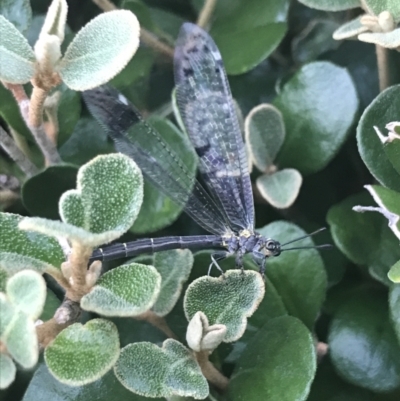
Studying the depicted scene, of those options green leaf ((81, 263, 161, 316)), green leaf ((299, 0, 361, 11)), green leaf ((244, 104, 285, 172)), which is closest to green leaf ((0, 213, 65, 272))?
green leaf ((81, 263, 161, 316))

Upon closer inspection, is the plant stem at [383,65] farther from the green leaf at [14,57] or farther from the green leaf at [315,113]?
the green leaf at [14,57]

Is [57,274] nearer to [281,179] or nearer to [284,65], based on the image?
[281,179]

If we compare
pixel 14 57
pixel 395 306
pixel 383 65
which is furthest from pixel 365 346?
pixel 14 57

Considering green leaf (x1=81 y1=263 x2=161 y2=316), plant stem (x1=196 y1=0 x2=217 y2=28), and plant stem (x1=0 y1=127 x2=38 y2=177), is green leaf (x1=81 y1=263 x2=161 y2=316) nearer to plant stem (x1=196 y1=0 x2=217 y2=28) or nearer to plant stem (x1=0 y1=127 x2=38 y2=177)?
plant stem (x1=0 y1=127 x2=38 y2=177)

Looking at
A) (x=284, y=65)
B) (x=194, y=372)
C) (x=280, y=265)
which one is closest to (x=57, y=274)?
(x=194, y=372)

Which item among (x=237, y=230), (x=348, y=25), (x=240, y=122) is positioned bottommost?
(x=237, y=230)

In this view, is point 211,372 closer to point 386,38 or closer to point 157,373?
point 157,373
